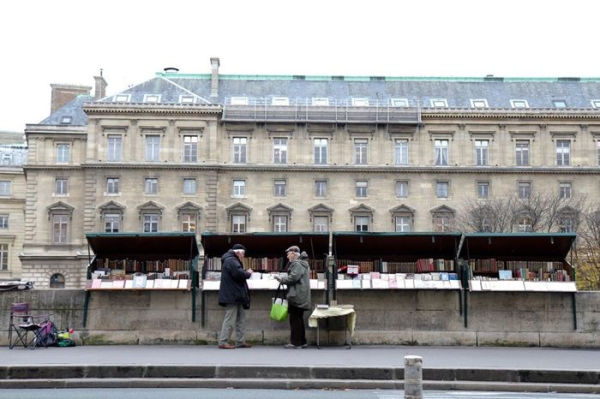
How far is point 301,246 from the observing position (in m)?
20.0

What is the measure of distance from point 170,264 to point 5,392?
7.50 m

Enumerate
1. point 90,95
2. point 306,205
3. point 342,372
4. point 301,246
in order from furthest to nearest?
point 90,95
point 306,205
point 301,246
point 342,372

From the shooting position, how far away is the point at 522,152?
238 feet

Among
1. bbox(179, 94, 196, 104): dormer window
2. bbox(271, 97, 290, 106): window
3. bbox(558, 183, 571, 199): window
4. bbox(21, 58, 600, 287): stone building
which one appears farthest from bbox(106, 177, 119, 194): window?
bbox(558, 183, 571, 199): window

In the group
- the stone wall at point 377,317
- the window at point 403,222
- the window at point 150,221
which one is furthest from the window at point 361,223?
the stone wall at point 377,317

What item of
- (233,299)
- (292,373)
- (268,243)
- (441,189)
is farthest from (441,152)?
(292,373)

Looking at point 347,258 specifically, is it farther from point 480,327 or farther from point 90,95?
point 90,95

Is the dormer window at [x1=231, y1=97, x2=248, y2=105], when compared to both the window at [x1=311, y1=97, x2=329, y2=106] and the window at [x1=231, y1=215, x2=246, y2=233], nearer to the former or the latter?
the window at [x1=311, y1=97, x2=329, y2=106]

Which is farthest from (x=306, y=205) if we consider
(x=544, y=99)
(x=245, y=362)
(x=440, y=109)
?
(x=245, y=362)

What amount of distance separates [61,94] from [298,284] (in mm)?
69440

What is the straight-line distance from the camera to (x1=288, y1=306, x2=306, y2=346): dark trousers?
688 inches

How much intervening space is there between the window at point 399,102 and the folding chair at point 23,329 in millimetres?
58889

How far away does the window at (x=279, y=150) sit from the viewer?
2844 inches

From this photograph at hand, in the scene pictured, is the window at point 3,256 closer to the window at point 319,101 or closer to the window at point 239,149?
the window at point 239,149
